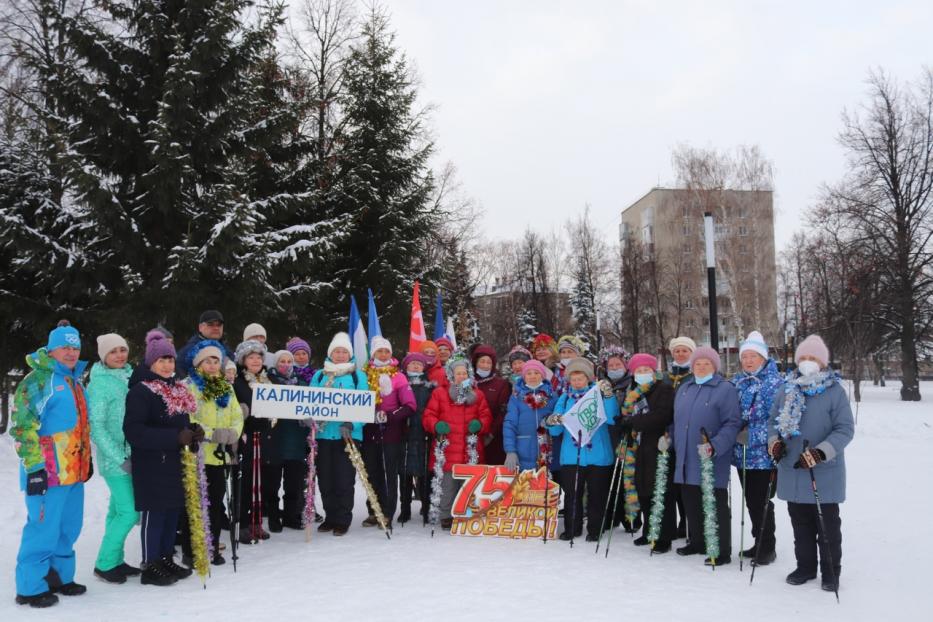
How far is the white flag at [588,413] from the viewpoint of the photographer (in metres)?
6.97

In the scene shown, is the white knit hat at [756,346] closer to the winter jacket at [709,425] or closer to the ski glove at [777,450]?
the winter jacket at [709,425]

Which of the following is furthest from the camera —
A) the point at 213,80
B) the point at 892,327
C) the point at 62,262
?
the point at 892,327

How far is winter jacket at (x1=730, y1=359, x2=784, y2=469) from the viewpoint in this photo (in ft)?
20.1

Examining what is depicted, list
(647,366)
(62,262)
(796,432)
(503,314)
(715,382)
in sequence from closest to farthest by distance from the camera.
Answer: (796,432) < (715,382) < (647,366) < (62,262) < (503,314)

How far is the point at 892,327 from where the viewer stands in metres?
30.1

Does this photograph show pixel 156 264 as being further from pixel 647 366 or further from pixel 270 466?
pixel 647 366

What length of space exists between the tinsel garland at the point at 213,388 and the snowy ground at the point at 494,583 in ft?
5.07

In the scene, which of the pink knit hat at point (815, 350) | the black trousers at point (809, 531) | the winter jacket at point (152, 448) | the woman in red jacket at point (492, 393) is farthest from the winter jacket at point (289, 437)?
the pink knit hat at point (815, 350)

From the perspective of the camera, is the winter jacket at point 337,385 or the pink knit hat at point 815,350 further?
the winter jacket at point 337,385

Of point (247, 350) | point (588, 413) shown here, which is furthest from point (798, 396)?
point (247, 350)

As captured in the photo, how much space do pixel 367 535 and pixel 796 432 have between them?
4.53 metres

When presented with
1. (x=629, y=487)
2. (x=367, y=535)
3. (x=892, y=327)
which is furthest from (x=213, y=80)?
(x=892, y=327)

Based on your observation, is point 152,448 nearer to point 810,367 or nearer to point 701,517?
point 701,517

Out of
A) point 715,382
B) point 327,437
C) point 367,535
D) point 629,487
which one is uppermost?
point 715,382
